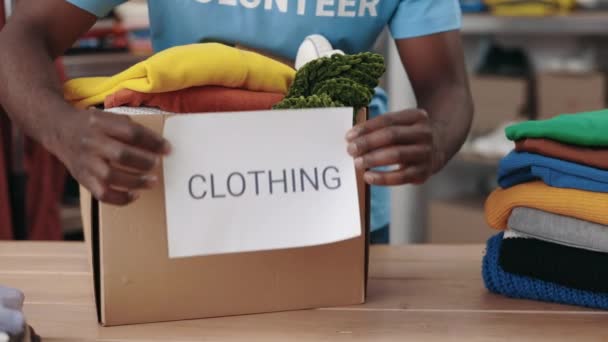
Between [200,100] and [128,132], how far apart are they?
0.47ft

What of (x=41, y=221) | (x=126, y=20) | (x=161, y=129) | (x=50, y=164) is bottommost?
(x=41, y=221)

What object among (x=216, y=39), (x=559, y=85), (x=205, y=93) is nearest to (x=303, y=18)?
(x=216, y=39)

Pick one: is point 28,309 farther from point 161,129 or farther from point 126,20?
point 126,20

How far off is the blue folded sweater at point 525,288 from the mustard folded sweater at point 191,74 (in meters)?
0.27

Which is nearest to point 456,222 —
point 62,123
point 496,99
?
point 496,99

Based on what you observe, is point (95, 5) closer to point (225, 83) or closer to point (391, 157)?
point (225, 83)

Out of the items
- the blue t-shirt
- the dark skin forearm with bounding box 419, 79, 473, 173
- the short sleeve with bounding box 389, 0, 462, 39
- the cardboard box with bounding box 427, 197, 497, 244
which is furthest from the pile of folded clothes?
the cardboard box with bounding box 427, 197, 497, 244

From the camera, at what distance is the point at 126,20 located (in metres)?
2.58

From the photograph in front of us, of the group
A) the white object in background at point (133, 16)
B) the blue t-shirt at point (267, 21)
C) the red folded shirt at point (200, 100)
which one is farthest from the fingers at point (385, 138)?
the white object in background at point (133, 16)

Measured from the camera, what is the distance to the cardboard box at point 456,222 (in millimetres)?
2453

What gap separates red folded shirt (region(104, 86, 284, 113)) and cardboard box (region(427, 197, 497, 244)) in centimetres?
170

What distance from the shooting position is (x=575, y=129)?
84 cm

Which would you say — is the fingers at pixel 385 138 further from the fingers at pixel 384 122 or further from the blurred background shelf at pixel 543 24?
the blurred background shelf at pixel 543 24

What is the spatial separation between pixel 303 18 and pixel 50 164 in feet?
3.66
